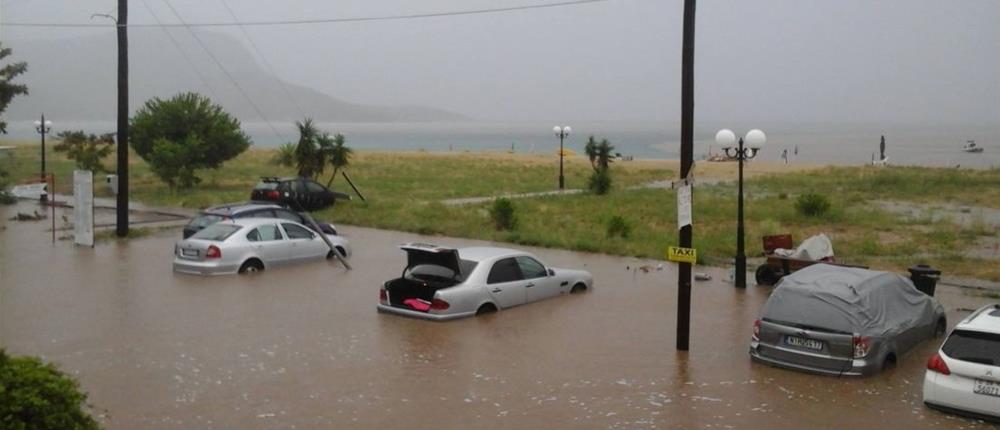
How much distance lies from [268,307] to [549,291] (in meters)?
4.84

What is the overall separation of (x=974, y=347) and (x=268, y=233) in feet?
47.0

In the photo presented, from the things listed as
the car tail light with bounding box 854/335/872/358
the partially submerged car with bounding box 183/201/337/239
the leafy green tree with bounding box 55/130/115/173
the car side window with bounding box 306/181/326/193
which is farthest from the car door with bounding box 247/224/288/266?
the leafy green tree with bounding box 55/130/115/173

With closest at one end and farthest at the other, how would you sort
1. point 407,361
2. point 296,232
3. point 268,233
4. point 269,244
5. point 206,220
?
point 407,361 < point 269,244 < point 268,233 < point 296,232 < point 206,220

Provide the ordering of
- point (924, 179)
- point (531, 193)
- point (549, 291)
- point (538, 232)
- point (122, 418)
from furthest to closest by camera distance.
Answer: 1. point (924, 179)
2. point (531, 193)
3. point (538, 232)
4. point (549, 291)
5. point (122, 418)

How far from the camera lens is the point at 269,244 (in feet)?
65.4

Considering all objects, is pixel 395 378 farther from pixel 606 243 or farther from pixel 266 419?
pixel 606 243

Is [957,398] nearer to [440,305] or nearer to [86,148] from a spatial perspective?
[440,305]

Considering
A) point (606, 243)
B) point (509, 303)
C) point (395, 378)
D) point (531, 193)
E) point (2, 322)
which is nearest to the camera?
point (395, 378)

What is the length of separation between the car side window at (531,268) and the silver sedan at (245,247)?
6.39 m

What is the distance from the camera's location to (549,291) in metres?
16.7

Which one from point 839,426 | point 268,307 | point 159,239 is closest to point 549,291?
point 268,307

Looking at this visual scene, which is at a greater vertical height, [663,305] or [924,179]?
[924,179]

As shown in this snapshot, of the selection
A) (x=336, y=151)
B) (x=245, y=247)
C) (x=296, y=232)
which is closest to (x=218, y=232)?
(x=245, y=247)

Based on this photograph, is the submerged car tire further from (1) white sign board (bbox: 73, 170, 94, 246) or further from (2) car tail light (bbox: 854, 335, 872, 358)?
(2) car tail light (bbox: 854, 335, 872, 358)
